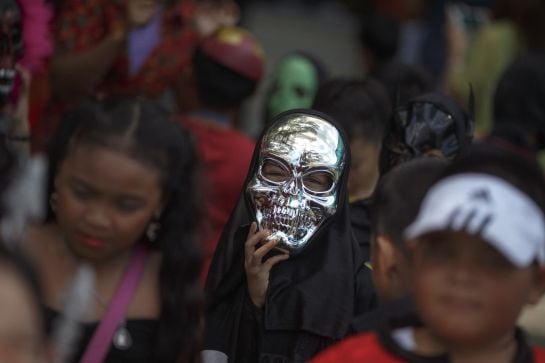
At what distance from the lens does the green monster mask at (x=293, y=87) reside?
7.47m

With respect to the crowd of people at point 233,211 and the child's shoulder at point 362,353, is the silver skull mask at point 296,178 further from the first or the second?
the child's shoulder at point 362,353

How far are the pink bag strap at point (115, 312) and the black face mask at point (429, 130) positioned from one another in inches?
69.9

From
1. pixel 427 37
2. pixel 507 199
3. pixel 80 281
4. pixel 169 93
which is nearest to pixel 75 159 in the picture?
pixel 80 281

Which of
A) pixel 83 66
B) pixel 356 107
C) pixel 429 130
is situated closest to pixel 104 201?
pixel 429 130

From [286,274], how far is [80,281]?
1026 millimetres

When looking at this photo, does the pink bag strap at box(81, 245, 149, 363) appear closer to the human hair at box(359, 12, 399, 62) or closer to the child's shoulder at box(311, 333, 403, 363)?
the child's shoulder at box(311, 333, 403, 363)

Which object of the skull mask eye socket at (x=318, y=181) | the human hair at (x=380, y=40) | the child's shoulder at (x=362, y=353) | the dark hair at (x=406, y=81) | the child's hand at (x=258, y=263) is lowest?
the human hair at (x=380, y=40)

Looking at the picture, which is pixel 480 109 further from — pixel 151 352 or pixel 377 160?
pixel 151 352

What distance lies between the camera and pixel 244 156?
6.50 metres

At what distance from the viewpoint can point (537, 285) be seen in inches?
134

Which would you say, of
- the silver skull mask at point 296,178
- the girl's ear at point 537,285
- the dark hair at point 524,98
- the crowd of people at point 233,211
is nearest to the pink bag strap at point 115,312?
the crowd of people at point 233,211

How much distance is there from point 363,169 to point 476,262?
2552 millimetres

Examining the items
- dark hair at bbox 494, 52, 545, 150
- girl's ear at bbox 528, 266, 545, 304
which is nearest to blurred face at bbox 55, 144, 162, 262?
girl's ear at bbox 528, 266, 545, 304

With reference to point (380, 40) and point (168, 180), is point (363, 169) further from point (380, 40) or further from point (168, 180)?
point (380, 40)
